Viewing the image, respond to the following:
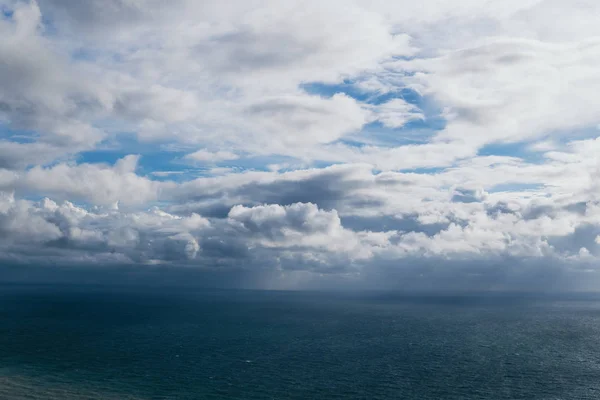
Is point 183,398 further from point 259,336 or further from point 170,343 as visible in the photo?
point 259,336

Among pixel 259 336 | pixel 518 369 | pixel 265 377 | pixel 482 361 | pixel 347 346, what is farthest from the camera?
pixel 259 336

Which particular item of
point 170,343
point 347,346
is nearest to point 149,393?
point 170,343

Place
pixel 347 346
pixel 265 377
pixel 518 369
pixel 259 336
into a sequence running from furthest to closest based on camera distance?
pixel 259 336, pixel 347 346, pixel 518 369, pixel 265 377

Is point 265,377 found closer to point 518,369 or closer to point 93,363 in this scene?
point 93,363

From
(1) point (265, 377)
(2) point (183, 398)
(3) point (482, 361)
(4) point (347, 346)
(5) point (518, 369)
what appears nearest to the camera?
(2) point (183, 398)

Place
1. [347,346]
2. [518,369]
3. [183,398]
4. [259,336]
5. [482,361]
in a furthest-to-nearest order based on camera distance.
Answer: [259,336] < [347,346] < [482,361] < [518,369] < [183,398]

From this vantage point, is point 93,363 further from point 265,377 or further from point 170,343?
point 265,377

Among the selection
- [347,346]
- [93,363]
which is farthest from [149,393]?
[347,346]

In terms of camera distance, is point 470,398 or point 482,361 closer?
point 470,398

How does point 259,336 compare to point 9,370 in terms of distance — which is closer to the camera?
point 9,370
